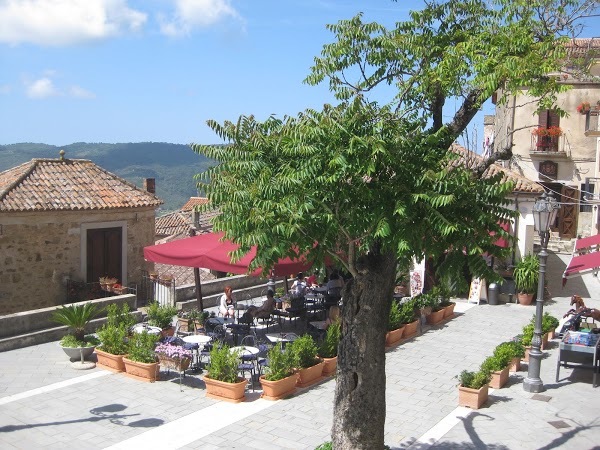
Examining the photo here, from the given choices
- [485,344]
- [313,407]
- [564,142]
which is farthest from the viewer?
[564,142]

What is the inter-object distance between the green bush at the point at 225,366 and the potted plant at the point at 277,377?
0.54 m

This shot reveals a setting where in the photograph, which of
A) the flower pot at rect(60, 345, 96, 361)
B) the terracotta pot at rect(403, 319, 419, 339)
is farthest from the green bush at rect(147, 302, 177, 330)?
the terracotta pot at rect(403, 319, 419, 339)

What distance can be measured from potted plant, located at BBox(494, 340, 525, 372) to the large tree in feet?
18.9

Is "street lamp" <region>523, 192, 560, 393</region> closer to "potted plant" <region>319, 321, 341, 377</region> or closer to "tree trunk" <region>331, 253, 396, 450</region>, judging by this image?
"potted plant" <region>319, 321, 341, 377</region>

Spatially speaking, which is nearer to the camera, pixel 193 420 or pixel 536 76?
pixel 536 76

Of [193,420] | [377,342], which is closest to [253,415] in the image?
[193,420]

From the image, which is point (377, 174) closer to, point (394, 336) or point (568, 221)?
point (394, 336)

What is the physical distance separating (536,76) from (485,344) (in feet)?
30.9

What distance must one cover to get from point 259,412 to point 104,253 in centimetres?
1106

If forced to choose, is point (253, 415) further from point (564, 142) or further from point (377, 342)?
point (564, 142)

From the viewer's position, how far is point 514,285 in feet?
67.5

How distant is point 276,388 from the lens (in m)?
11.4

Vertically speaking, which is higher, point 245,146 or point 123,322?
point 245,146

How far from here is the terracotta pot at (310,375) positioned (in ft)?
39.5
